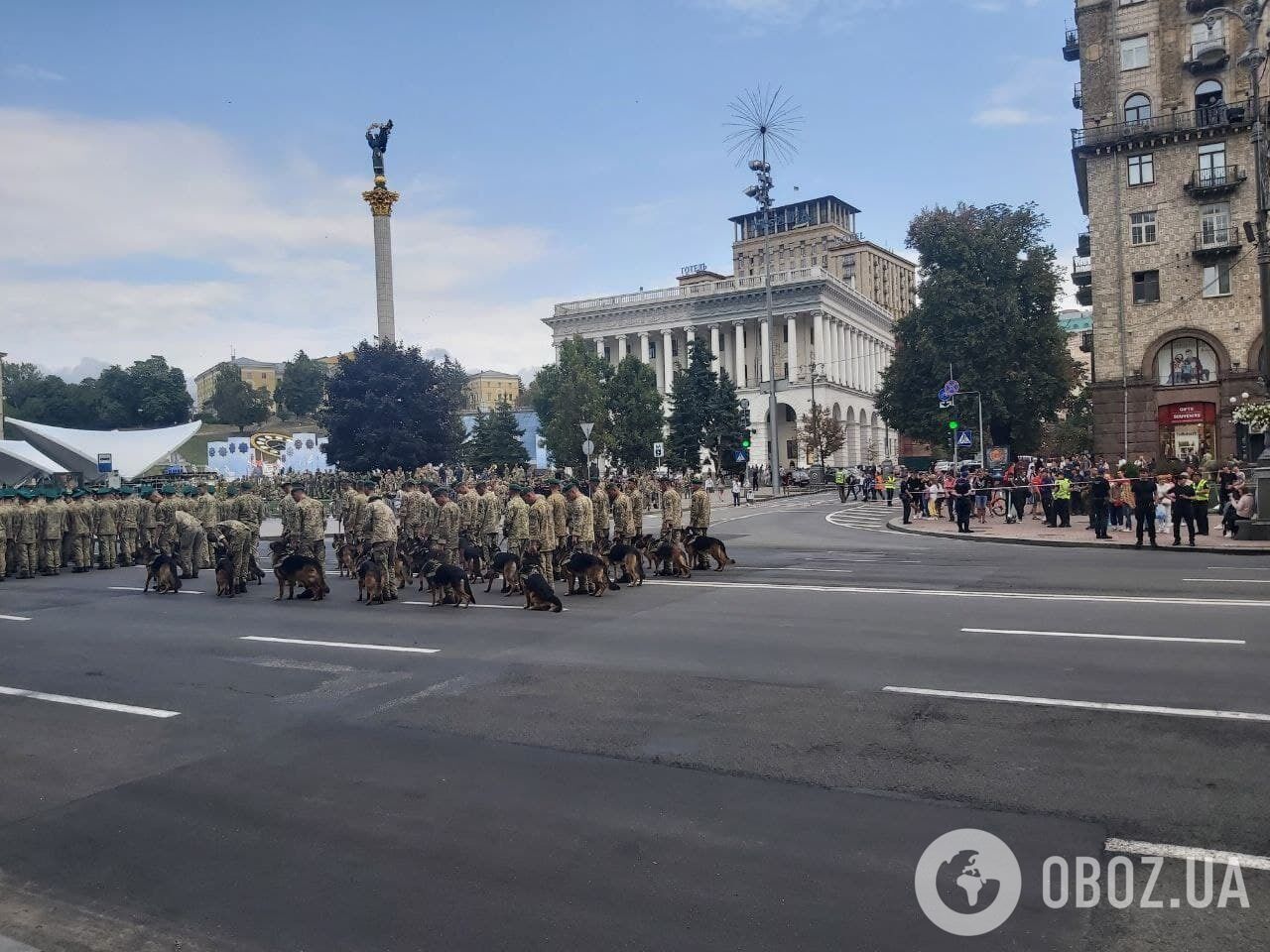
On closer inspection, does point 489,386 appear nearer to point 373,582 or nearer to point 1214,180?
point 1214,180

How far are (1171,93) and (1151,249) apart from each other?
23.6ft

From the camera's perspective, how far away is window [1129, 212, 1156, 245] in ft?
143

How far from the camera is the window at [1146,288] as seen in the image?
143 ft

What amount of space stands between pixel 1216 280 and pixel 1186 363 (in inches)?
150

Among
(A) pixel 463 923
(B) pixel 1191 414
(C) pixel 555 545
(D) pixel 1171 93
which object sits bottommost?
(A) pixel 463 923

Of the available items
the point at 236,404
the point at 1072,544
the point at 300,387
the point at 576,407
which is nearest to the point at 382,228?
the point at 576,407

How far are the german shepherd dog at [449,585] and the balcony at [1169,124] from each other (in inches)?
1636

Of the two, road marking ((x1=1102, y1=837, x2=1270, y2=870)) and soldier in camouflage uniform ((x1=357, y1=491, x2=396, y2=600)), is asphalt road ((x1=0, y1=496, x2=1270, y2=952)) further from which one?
soldier in camouflage uniform ((x1=357, y1=491, x2=396, y2=600))

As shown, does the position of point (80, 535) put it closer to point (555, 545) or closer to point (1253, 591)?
point (555, 545)

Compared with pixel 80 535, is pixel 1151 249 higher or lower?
higher

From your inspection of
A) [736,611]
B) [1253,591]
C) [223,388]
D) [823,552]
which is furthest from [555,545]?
[223,388]

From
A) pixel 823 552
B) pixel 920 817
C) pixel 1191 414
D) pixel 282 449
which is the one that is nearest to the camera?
pixel 920 817

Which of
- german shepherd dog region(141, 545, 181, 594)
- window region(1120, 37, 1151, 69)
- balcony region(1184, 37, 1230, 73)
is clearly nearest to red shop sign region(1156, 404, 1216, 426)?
balcony region(1184, 37, 1230, 73)

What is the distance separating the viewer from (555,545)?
16.9 meters
